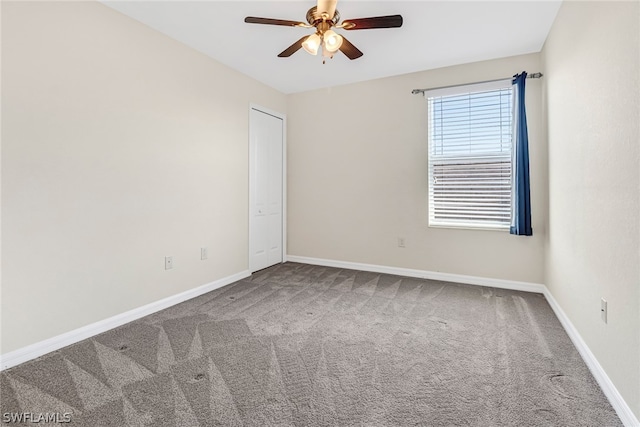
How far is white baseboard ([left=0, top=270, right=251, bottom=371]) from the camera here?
194 centimetres

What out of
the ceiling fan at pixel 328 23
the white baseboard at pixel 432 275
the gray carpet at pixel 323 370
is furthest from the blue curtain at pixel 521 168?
the ceiling fan at pixel 328 23

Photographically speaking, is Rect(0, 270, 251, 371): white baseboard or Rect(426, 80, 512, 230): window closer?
Rect(0, 270, 251, 371): white baseboard

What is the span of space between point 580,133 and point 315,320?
239 centimetres

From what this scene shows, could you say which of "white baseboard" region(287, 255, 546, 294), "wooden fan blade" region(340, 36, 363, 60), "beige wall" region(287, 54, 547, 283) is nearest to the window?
"beige wall" region(287, 54, 547, 283)

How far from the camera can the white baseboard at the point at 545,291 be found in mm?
1458

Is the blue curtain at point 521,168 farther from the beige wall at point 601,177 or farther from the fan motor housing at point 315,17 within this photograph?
the fan motor housing at point 315,17

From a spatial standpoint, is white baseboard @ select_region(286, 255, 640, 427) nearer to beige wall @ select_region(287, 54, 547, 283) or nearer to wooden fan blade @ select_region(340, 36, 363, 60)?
beige wall @ select_region(287, 54, 547, 283)

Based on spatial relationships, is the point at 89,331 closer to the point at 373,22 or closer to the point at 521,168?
the point at 373,22

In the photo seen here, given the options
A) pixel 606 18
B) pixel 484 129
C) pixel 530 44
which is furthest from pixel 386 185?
pixel 606 18

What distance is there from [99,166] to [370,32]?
2.61m

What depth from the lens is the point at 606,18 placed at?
1.62 metres

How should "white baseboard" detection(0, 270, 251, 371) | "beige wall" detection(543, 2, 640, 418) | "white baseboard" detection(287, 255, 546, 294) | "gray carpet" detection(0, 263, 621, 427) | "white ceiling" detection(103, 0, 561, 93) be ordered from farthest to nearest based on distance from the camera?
1. "white baseboard" detection(287, 255, 546, 294)
2. "white ceiling" detection(103, 0, 561, 93)
3. "white baseboard" detection(0, 270, 251, 371)
4. "gray carpet" detection(0, 263, 621, 427)
5. "beige wall" detection(543, 2, 640, 418)

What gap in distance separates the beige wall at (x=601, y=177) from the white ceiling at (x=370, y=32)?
1.42 feet

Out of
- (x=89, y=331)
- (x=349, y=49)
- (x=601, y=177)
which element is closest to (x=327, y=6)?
(x=349, y=49)
